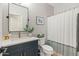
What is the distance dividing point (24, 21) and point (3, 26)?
0.72ft

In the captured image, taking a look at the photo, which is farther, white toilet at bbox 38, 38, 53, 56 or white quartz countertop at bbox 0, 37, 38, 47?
white toilet at bbox 38, 38, 53, 56

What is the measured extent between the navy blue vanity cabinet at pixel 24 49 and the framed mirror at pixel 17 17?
0.53 ft

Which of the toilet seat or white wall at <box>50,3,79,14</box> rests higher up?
white wall at <box>50,3,79,14</box>

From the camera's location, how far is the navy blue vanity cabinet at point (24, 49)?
97cm

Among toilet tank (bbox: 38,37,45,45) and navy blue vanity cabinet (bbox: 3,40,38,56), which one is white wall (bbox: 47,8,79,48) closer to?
toilet tank (bbox: 38,37,45,45)

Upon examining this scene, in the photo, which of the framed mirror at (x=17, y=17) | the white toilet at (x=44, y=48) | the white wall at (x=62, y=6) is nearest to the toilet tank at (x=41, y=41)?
the white toilet at (x=44, y=48)

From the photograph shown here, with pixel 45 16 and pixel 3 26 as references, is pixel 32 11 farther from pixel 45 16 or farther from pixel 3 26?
pixel 3 26

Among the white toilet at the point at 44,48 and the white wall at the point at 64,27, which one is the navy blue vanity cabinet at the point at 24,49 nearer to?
the white toilet at the point at 44,48

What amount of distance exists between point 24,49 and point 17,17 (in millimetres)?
331

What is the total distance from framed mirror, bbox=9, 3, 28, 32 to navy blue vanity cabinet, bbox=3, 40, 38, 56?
0.16 metres

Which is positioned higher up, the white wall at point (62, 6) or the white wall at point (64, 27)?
the white wall at point (62, 6)

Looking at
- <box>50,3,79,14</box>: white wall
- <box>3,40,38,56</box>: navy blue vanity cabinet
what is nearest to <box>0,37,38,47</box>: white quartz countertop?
<box>3,40,38,56</box>: navy blue vanity cabinet

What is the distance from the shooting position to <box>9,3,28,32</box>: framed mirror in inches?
39.9

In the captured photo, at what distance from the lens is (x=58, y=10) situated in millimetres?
1095
